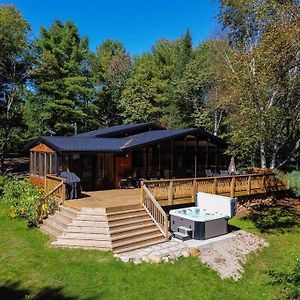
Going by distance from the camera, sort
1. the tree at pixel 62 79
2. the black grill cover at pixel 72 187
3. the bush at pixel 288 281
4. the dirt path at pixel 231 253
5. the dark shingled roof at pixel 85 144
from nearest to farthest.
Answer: the bush at pixel 288 281
the dirt path at pixel 231 253
the black grill cover at pixel 72 187
the dark shingled roof at pixel 85 144
the tree at pixel 62 79

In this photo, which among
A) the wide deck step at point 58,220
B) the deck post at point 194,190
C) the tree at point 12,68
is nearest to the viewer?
the wide deck step at point 58,220

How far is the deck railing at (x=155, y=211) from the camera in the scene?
11.4 m

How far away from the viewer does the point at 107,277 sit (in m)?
8.52

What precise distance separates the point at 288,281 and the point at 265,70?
35.5ft

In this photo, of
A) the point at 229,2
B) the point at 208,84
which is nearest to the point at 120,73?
the point at 208,84

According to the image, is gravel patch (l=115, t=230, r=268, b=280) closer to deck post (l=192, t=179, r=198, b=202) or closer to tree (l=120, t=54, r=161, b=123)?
deck post (l=192, t=179, r=198, b=202)

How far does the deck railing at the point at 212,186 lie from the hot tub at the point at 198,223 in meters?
1.08

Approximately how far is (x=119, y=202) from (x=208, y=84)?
21093 millimetres

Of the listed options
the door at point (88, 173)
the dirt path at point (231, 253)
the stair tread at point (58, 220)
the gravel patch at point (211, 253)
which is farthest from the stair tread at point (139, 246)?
the door at point (88, 173)

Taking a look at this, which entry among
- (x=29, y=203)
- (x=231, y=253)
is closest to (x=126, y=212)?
(x=231, y=253)

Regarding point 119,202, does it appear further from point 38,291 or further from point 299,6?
point 299,6

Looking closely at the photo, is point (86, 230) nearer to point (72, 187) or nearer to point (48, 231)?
point (48, 231)

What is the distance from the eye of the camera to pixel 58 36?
3172 centimetres

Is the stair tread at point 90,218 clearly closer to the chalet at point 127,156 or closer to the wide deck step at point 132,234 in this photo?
the wide deck step at point 132,234
